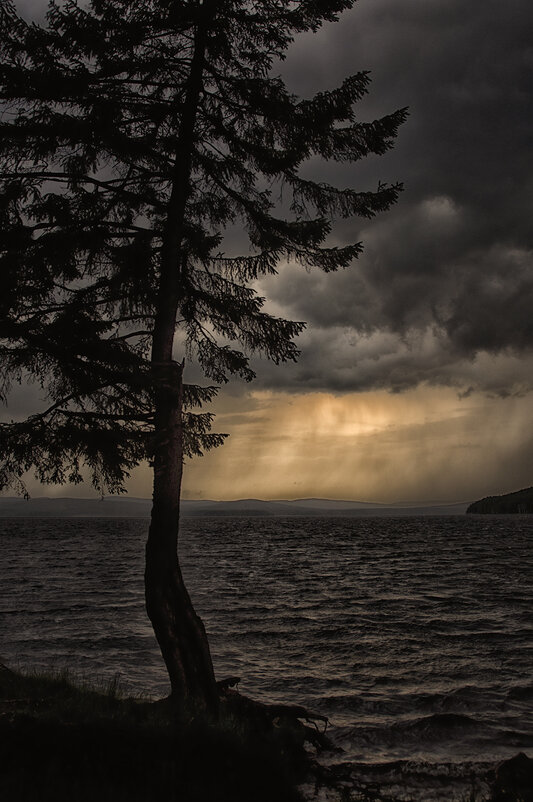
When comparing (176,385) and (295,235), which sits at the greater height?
(295,235)

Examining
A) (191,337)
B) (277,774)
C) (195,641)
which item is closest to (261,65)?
(191,337)

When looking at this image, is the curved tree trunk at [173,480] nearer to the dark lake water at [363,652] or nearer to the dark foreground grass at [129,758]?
the dark foreground grass at [129,758]

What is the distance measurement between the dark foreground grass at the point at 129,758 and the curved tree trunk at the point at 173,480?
3.32 ft

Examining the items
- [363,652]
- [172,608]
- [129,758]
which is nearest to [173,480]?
[172,608]

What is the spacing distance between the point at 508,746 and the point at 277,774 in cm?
577

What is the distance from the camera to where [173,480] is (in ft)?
28.9

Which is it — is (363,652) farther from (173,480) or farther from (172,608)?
(173,480)

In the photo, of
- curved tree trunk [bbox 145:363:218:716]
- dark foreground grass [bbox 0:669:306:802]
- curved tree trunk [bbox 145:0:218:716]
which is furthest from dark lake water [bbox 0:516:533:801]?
curved tree trunk [bbox 145:0:218:716]

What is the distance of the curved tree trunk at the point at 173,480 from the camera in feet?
27.5

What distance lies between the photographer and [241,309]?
33.4 feet

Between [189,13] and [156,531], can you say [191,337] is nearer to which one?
[156,531]

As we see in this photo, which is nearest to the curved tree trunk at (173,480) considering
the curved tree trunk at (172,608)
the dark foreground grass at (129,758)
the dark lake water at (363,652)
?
the curved tree trunk at (172,608)

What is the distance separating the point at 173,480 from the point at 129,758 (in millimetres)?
3883

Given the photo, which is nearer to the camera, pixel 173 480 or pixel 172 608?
pixel 172 608
